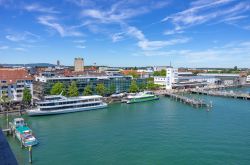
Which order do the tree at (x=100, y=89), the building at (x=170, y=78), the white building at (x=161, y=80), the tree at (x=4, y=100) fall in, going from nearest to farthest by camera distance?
1. the tree at (x=4, y=100)
2. the tree at (x=100, y=89)
3. the building at (x=170, y=78)
4. the white building at (x=161, y=80)

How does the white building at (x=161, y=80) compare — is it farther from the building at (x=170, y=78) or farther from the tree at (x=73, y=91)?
the tree at (x=73, y=91)

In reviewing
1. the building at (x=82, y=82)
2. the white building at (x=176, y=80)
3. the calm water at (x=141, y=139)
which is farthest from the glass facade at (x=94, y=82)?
the white building at (x=176, y=80)

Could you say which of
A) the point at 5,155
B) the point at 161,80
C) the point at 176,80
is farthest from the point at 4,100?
the point at 176,80

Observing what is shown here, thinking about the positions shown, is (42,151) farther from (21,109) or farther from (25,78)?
(25,78)

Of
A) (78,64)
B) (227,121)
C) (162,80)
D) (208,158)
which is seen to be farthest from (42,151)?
(78,64)

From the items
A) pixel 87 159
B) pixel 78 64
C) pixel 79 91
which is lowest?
pixel 87 159
